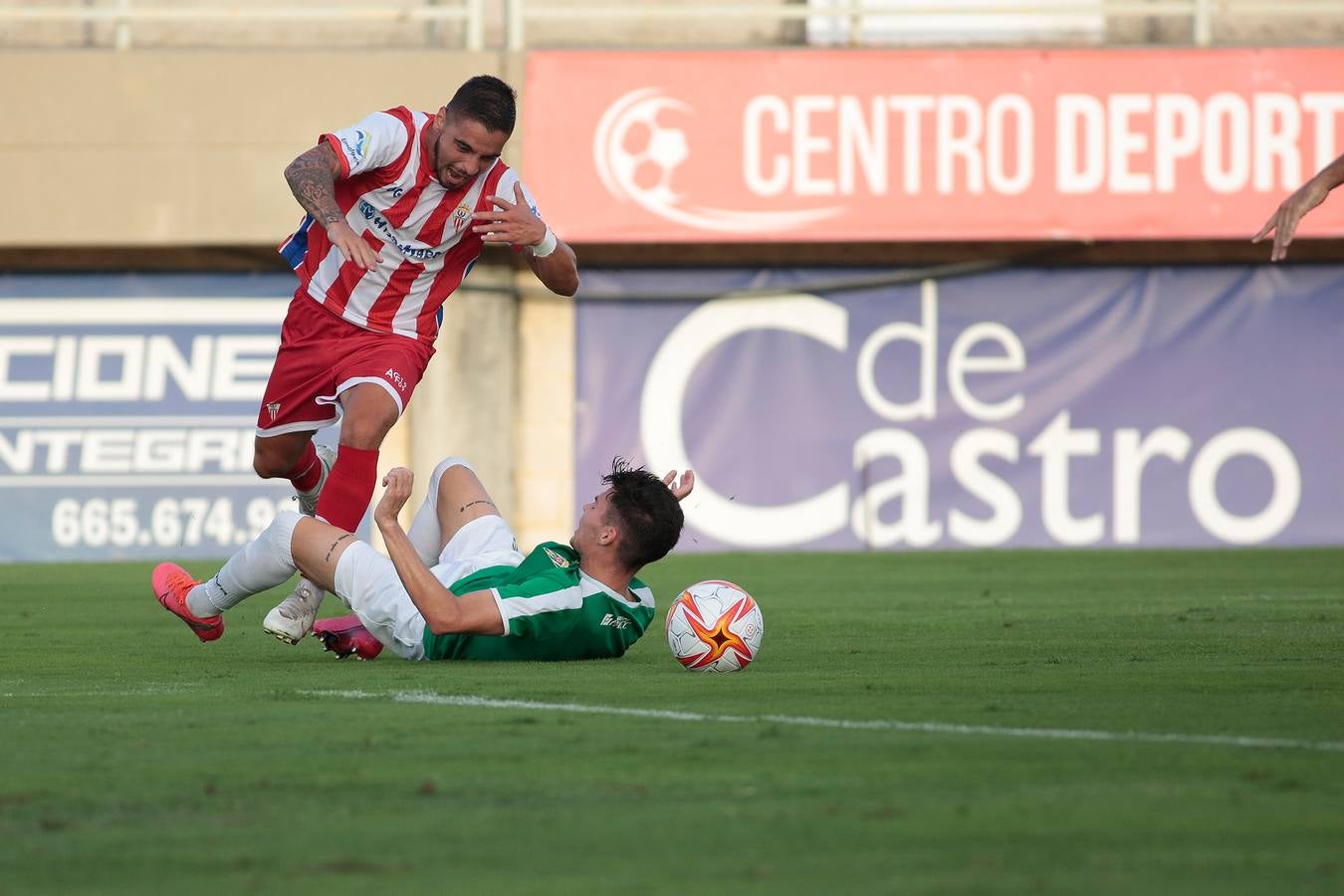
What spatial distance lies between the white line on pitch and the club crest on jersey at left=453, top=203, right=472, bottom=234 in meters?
2.47

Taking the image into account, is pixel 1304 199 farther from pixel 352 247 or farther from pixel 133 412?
pixel 133 412

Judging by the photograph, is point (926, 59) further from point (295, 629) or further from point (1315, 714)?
point (1315, 714)

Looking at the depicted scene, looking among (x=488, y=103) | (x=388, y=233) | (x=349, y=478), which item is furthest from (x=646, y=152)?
(x=349, y=478)

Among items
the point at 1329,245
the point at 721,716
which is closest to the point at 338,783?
the point at 721,716

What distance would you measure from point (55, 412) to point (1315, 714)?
13.2 m

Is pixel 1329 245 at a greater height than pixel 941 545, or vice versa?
pixel 1329 245

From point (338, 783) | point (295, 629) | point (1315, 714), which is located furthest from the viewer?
point (295, 629)

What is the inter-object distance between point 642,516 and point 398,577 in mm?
787

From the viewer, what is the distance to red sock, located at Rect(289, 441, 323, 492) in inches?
294

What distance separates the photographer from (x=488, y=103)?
21.2 ft

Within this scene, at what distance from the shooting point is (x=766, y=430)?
15.9 m

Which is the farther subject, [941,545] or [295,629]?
[941,545]

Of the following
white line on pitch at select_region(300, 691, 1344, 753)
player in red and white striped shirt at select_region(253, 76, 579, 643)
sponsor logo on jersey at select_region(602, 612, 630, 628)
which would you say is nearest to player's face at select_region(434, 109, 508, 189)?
player in red and white striped shirt at select_region(253, 76, 579, 643)

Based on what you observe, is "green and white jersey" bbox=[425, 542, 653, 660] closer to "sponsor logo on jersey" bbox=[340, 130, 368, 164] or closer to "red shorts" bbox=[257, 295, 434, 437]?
"red shorts" bbox=[257, 295, 434, 437]
